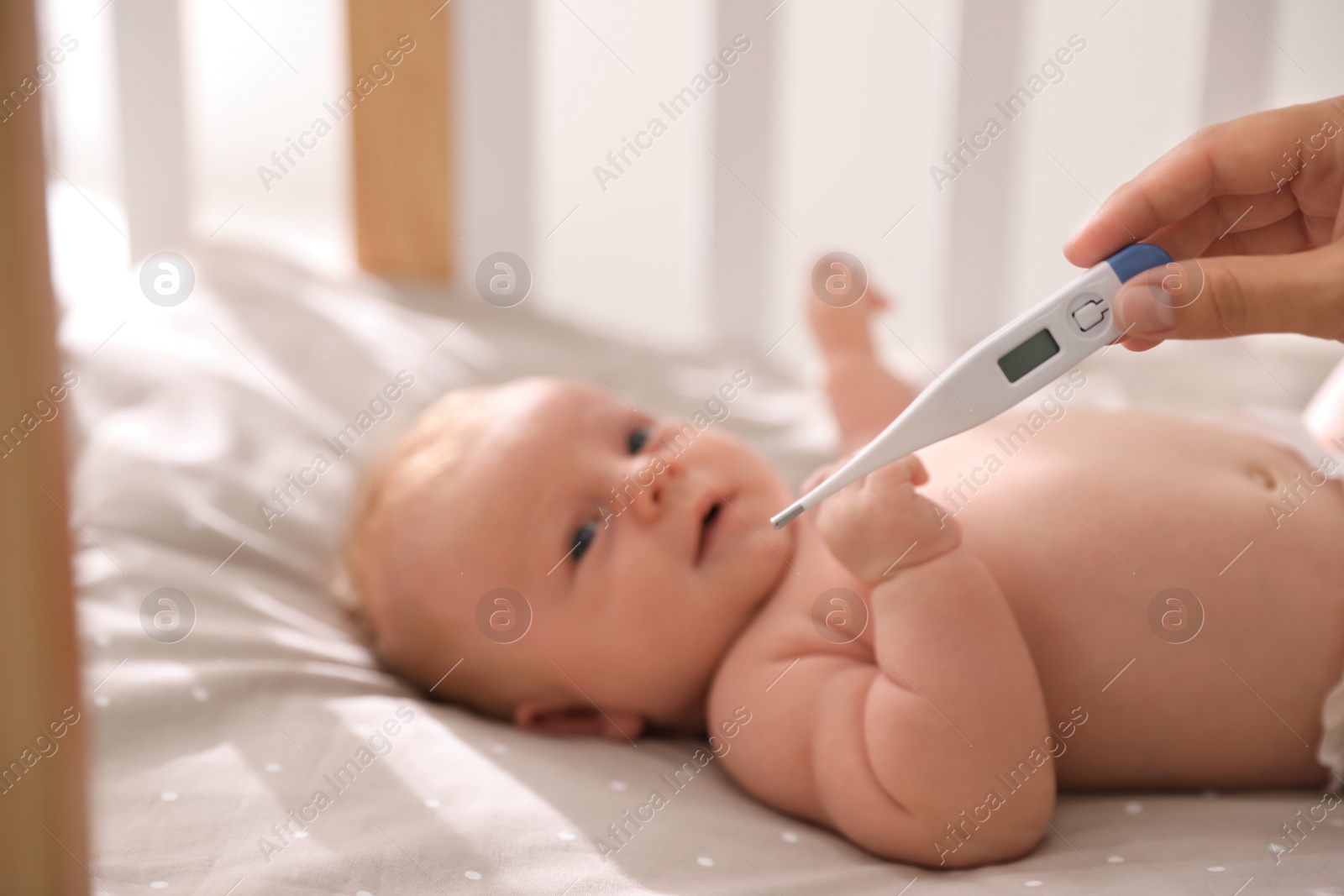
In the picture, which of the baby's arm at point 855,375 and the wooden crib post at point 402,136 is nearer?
the baby's arm at point 855,375

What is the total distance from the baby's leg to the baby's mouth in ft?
1.63

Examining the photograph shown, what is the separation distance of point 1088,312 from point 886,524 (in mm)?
187

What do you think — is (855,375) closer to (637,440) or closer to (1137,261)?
(637,440)

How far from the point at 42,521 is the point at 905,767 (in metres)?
0.53

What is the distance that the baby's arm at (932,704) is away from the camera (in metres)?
0.70

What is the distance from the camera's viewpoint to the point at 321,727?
2.67ft

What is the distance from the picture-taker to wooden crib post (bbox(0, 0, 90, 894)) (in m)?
0.37

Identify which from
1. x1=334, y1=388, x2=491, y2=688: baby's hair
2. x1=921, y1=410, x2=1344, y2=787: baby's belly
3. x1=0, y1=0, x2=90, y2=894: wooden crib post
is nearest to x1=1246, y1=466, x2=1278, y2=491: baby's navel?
x1=921, y1=410, x2=1344, y2=787: baby's belly

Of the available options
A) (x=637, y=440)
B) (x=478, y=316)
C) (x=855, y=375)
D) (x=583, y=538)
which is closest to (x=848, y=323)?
(x=855, y=375)

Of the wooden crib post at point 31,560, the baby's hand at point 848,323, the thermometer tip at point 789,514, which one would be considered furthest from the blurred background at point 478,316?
the thermometer tip at point 789,514

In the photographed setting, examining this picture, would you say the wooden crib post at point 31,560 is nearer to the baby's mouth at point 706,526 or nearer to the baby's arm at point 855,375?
the baby's mouth at point 706,526

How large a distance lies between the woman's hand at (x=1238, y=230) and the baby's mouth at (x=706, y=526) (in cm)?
37

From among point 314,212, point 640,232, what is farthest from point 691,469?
point 314,212

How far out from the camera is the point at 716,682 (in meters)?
0.88
